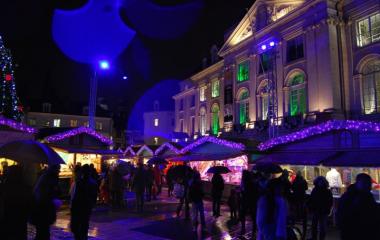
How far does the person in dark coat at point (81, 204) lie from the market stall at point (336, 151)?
29.3ft

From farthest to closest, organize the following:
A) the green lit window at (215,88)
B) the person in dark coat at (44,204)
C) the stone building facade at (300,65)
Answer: the green lit window at (215,88)
the stone building facade at (300,65)
the person in dark coat at (44,204)

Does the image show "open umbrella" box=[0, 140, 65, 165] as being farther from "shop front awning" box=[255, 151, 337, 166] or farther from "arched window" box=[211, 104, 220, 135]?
"arched window" box=[211, 104, 220, 135]

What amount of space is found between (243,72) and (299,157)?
700 inches

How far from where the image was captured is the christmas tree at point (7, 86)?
18688 millimetres

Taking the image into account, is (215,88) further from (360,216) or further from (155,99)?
(360,216)

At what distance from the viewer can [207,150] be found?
21.8m

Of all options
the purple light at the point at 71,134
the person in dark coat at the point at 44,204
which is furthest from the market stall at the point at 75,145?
the person in dark coat at the point at 44,204

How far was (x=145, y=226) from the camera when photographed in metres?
11.1

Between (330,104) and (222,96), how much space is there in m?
14.7

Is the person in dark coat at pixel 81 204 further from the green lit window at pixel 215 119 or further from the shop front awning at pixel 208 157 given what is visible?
the green lit window at pixel 215 119

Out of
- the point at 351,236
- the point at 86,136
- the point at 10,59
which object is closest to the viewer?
the point at 351,236

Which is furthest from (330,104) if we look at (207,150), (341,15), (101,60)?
(101,60)

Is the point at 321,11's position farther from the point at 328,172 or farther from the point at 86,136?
the point at 86,136

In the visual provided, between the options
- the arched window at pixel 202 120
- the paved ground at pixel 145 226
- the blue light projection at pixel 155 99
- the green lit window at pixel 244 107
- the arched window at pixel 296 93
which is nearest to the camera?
the paved ground at pixel 145 226
